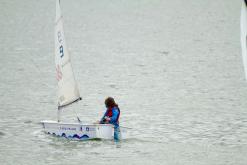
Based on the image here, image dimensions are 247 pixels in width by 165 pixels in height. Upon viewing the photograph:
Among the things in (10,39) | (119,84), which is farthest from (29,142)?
(10,39)

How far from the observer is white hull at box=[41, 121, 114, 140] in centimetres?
2492

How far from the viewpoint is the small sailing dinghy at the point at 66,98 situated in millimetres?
25078

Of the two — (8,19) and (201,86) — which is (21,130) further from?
(8,19)

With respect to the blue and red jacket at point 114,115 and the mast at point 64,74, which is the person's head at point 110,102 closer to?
the blue and red jacket at point 114,115

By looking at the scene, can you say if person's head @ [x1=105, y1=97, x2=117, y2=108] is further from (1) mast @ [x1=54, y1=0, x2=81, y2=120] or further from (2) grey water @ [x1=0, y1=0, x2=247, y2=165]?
(1) mast @ [x1=54, y1=0, x2=81, y2=120]

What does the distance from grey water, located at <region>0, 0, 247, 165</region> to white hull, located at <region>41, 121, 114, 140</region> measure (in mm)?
349

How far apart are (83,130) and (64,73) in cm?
287

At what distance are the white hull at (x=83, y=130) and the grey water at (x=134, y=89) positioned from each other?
349mm

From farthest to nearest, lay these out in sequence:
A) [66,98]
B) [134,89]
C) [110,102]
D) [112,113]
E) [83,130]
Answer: [134,89], [66,98], [83,130], [112,113], [110,102]

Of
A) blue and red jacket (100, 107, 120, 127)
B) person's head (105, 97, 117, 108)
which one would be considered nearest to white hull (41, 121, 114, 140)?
blue and red jacket (100, 107, 120, 127)

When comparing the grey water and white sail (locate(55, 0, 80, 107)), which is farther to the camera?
white sail (locate(55, 0, 80, 107))

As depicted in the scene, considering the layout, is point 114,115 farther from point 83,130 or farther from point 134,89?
point 134,89

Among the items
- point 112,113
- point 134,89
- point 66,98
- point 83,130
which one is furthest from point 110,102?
point 134,89

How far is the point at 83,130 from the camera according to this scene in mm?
25172
